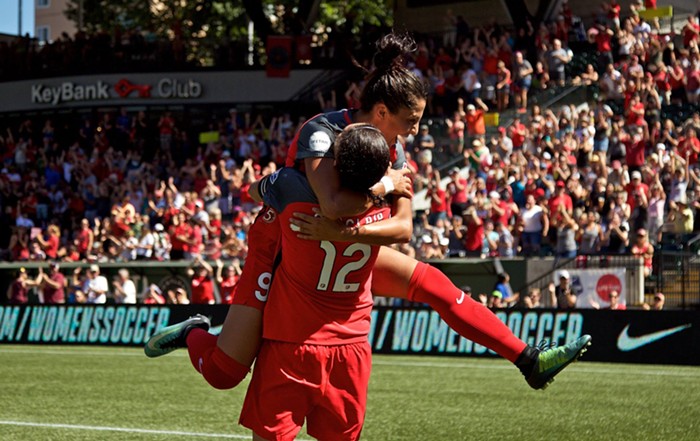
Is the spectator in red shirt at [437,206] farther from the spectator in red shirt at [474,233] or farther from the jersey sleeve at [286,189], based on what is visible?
the jersey sleeve at [286,189]

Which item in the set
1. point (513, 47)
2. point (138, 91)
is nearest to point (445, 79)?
point (513, 47)

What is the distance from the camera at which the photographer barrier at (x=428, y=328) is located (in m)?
15.2

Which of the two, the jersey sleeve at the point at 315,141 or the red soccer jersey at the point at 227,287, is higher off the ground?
the jersey sleeve at the point at 315,141

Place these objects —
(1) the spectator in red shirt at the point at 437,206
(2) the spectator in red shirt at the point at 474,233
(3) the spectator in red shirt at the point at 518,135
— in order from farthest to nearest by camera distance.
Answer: (3) the spectator in red shirt at the point at 518,135 → (1) the spectator in red shirt at the point at 437,206 → (2) the spectator in red shirt at the point at 474,233

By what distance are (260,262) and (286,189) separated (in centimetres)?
40

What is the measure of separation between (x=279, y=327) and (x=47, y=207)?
24779 millimetres

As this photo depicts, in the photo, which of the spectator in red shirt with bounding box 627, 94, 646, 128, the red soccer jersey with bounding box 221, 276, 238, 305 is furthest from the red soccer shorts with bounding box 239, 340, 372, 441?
the spectator in red shirt with bounding box 627, 94, 646, 128

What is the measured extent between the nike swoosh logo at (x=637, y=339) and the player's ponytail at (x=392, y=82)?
10.8 m

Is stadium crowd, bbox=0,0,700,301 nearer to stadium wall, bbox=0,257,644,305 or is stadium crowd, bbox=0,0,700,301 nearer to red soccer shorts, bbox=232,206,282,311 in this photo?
stadium wall, bbox=0,257,644,305

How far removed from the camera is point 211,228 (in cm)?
2278

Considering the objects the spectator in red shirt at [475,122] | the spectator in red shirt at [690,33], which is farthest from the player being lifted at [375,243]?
the spectator in red shirt at [690,33]

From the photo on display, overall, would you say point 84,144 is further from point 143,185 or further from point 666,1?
point 666,1

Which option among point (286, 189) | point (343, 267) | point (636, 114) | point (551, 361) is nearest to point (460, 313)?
point (551, 361)

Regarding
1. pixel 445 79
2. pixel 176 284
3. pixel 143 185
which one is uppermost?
pixel 445 79
